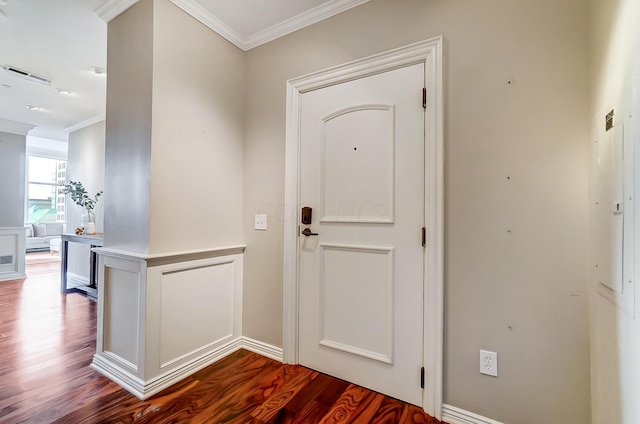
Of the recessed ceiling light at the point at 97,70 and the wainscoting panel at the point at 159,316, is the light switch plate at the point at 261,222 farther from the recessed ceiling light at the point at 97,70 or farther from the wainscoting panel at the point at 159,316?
the recessed ceiling light at the point at 97,70

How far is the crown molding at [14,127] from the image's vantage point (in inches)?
180

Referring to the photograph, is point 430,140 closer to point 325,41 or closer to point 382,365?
point 325,41

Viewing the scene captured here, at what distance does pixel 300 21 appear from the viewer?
205cm

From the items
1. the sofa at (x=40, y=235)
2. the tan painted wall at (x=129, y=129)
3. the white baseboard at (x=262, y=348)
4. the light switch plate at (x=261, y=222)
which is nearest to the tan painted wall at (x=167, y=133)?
the tan painted wall at (x=129, y=129)

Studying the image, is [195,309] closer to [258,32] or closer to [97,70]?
[258,32]

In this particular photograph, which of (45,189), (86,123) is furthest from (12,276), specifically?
(45,189)

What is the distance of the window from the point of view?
7.26 m

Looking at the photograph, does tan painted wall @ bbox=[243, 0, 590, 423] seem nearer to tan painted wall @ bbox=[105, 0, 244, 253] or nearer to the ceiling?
the ceiling

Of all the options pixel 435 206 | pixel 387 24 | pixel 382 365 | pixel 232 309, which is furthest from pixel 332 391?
pixel 387 24

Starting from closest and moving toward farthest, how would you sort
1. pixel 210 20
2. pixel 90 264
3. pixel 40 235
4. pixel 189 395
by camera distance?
pixel 189 395
pixel 210 20
pixel 90 264
pixel 40 235

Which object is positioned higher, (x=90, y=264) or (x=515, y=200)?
(x=515, y=200)

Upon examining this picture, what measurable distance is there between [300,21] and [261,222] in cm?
152

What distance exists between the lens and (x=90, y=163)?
4664mm

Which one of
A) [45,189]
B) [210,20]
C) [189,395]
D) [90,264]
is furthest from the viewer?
[45,189]
